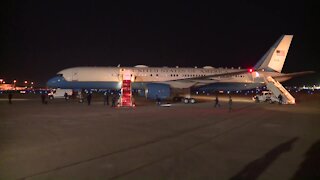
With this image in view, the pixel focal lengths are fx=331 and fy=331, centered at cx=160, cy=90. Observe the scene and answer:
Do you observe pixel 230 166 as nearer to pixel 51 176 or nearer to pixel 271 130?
pixel 51 176

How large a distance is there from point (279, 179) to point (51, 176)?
235 inches

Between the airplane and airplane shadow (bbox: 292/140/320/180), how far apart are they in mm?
27500

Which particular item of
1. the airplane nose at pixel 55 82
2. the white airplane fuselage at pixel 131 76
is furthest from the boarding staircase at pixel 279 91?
the airplane nose at pixel 55 82

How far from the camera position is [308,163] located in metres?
10.4

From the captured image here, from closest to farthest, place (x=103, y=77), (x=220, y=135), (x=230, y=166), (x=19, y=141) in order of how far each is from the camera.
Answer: (x=230, y=166)
(x=19, y=141)
(x=220, y=135)
(x=103, y=77)

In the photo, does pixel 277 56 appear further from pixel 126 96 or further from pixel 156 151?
pixel 156 151

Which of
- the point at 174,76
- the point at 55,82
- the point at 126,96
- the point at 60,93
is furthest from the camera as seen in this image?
the point at 60,93

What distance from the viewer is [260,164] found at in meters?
10.2

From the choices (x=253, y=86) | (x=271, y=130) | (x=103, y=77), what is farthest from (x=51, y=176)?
(x=253, y=86)

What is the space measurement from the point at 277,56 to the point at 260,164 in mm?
42321

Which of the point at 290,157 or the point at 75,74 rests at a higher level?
the point at 75,74

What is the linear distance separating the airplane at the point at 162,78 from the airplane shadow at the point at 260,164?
26696mm

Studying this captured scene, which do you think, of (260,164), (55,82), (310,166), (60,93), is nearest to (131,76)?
(55,82)

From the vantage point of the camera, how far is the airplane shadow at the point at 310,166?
8914 millimetres
